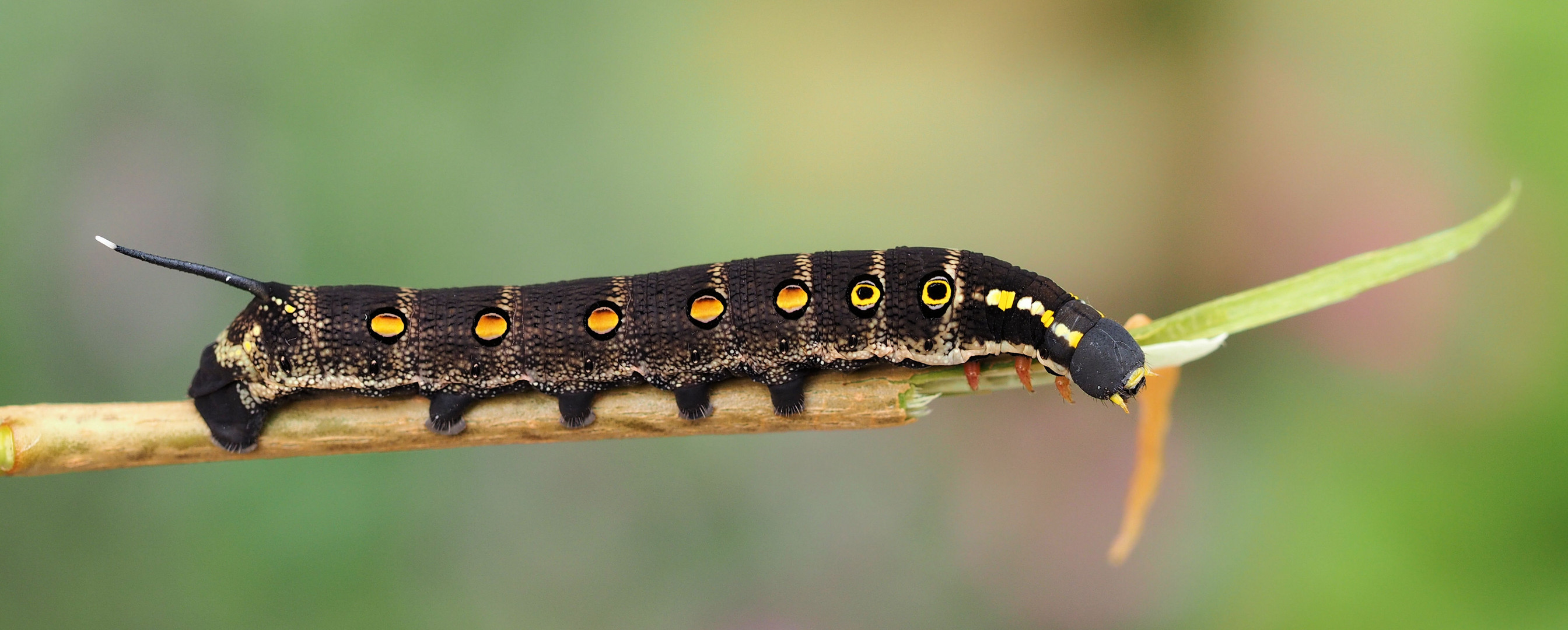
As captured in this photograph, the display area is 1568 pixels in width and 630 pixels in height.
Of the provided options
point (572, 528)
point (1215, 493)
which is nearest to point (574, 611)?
point (572, 528)

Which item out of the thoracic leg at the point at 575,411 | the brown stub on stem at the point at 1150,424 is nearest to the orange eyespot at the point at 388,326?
the thoracic leg at the point at 575,411

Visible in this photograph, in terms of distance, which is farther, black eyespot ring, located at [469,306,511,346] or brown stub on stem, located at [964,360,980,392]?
black eyespot ring, located at [469,306,511,346]

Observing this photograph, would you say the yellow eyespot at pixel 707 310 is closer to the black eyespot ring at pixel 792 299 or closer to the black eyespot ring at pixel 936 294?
the black eyespot ring at pixel 792 299

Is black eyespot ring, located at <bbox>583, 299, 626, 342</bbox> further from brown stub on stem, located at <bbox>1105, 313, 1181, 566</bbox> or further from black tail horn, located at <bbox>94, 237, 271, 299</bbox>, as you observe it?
brown stub on stem, located at <bbox>1105, 313, 1181, 566</bbox>

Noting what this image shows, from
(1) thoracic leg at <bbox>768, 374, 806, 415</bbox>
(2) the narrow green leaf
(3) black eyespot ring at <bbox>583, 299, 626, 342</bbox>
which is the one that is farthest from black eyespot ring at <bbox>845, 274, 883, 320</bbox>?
(2) the narrow green leaf

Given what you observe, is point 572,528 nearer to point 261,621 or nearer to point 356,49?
point 261,621
